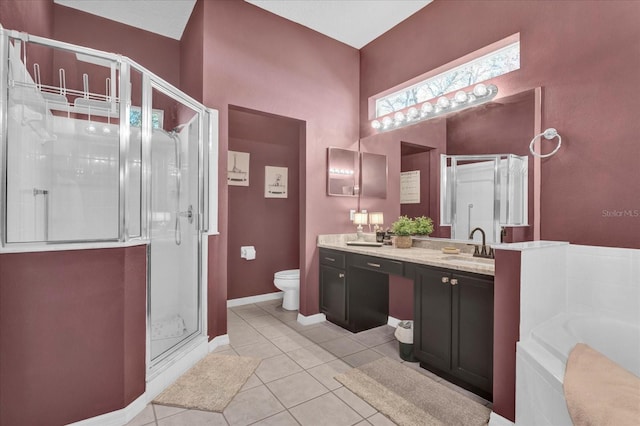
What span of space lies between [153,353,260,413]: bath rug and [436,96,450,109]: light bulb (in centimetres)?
276

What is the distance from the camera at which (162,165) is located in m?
2.72

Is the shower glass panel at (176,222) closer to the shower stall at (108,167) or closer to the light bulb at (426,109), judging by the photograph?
the shower stall at (108,167)

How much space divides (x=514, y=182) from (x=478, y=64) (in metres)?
1.13

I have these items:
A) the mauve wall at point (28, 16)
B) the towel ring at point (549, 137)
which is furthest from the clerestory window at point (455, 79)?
the mauve wall at point (28, 16)

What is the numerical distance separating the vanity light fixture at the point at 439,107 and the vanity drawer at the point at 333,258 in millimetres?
1503

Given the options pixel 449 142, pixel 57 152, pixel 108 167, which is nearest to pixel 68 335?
pixel 108 167

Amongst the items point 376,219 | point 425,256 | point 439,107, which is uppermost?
point 439,107

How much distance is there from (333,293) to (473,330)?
1530 mm

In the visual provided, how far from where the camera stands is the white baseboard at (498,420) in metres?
1.66

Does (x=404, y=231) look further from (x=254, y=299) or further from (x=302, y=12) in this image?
(x=302, y=12)

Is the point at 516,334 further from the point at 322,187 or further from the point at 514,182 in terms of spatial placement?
the point at 322,187

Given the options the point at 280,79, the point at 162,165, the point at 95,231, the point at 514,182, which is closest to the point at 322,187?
the point at 280,79

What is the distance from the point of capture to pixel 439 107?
281 centimetres

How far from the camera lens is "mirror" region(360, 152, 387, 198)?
3482 millimetres
